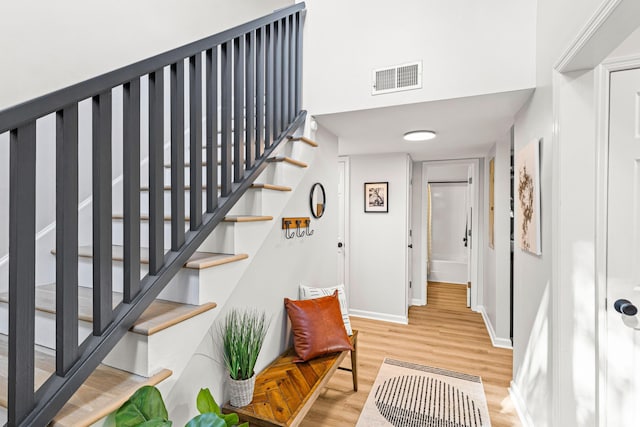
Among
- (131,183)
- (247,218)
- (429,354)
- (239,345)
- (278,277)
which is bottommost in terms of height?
(429,354)

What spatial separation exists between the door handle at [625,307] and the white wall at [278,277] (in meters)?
1.79

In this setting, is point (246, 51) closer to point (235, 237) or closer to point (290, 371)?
point (235, 237)

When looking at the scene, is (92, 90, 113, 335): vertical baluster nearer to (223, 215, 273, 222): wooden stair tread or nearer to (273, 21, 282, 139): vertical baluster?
(223, 215, 273, 222): wooden stair tread

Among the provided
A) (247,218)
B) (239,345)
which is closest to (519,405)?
(239,345)

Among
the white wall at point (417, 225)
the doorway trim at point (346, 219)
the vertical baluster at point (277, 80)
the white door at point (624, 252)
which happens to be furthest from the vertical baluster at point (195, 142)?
the white wall at point (417, 225)

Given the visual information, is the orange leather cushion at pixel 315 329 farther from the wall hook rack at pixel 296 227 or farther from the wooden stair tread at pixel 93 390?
the wooden stair tread at pixel 93 390

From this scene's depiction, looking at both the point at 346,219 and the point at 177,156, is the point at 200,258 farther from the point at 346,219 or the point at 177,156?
the point at 346,219

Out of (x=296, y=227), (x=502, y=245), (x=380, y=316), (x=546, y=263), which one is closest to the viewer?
(x=546, y=263)

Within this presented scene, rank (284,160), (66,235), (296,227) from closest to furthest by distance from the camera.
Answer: (66,235) → (284,160) → (296,227)

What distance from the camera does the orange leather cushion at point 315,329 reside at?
85.0 inches

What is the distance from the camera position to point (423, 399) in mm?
2383

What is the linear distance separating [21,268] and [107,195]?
0.31 metres

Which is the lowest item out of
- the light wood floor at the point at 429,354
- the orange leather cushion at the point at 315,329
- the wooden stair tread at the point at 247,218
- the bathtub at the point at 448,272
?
the light wood floor at the point at 429,354

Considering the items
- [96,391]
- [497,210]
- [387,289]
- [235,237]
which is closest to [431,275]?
[387,289]
